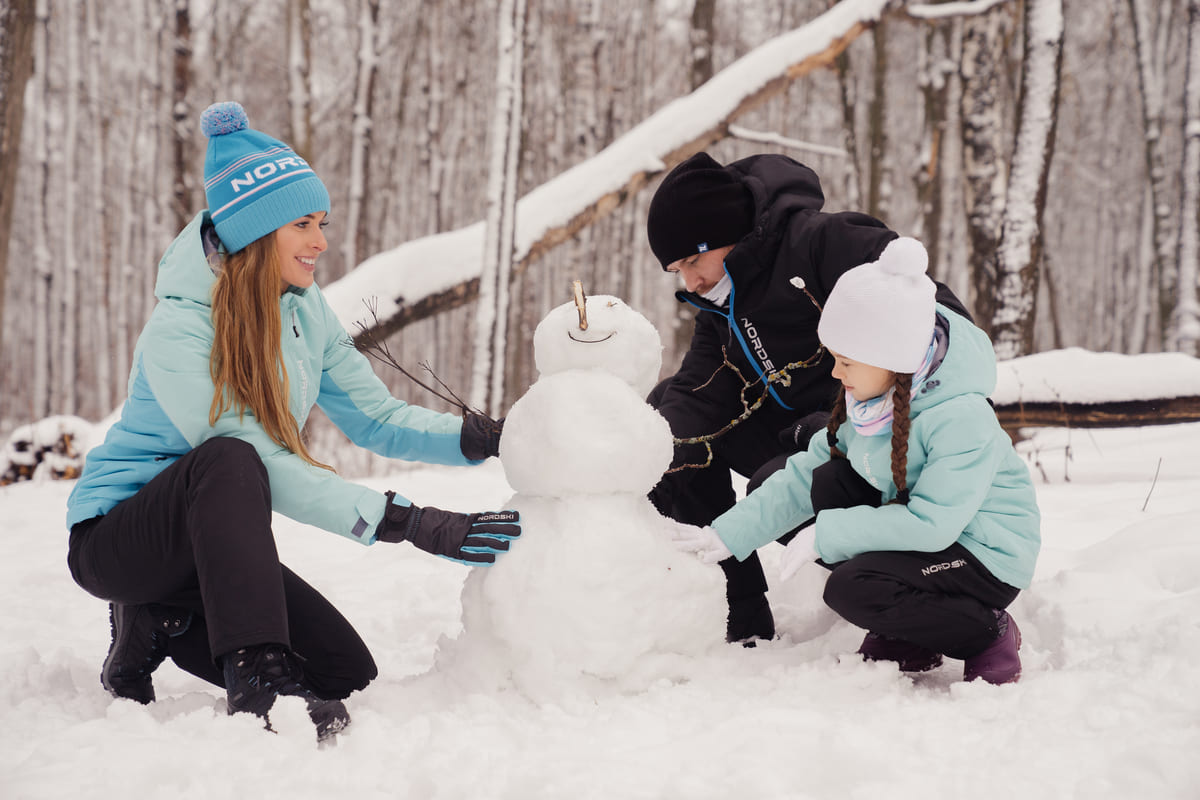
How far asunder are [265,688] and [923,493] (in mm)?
1368

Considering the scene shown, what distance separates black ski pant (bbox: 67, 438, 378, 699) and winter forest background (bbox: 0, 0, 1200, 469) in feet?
13.4

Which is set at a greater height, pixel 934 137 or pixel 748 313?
pixel 934 137

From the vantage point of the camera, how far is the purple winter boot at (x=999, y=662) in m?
1.61

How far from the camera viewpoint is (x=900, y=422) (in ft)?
5.34

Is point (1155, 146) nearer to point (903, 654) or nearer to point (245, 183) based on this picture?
point (903, 654)

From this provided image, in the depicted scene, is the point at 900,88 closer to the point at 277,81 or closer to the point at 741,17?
the point at 741,17

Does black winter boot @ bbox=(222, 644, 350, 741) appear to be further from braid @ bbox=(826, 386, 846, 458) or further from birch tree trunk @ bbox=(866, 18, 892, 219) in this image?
birch tree trunk @ bbox=(866, 18, 892, 219)

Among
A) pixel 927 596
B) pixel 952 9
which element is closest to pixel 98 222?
pixel 952 9

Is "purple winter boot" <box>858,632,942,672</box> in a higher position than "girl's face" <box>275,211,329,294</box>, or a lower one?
lower

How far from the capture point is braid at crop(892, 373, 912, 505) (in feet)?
5.34

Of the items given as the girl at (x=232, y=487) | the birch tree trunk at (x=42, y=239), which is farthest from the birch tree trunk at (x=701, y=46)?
the birch tree trunk at (x=42, y=239)

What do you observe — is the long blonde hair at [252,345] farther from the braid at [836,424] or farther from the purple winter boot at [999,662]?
the purple winter boot at [999,662]

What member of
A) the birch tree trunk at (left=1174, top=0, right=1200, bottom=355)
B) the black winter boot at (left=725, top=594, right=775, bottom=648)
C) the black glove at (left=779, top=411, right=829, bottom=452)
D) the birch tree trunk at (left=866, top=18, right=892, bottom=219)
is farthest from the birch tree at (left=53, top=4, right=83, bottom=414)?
the birch tree trunk at (left=1174, top=0, right=1200, bottom=355)

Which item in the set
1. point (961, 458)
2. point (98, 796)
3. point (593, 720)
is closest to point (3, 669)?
point (98, 796)
